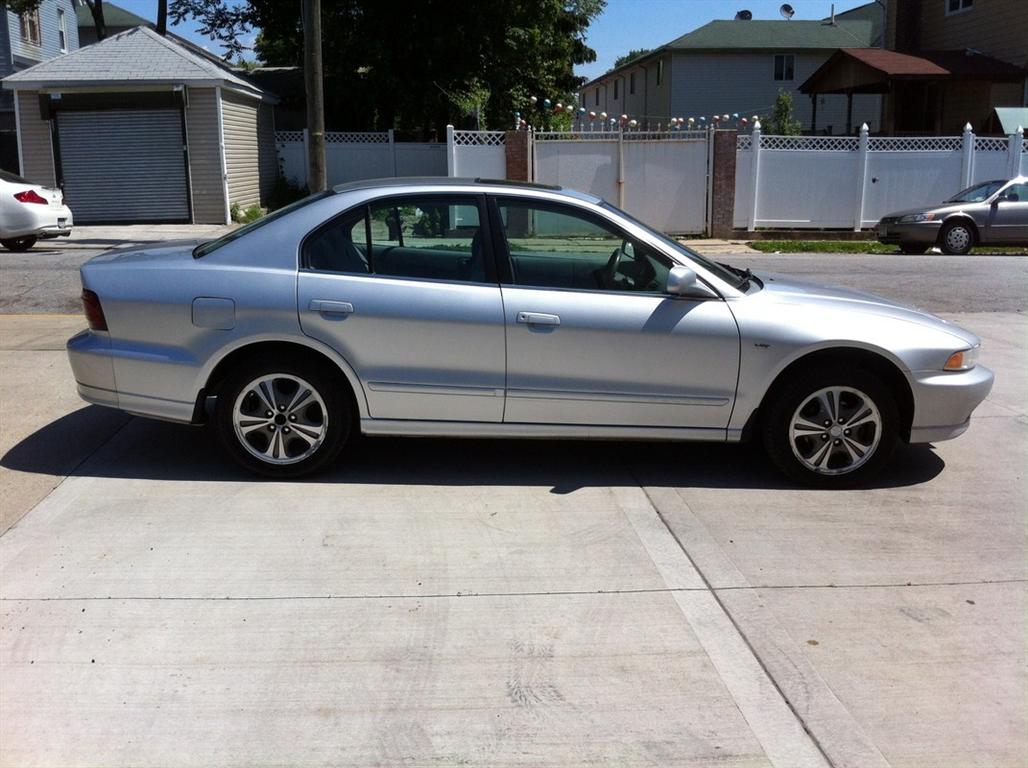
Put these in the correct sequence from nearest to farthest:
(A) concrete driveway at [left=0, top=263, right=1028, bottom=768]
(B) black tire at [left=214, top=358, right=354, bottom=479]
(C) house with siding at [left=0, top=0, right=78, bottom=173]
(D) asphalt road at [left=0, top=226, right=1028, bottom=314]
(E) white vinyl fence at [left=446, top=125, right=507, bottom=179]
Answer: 1. (A) concrete driveway at [left=0, top=263, right=1028, bottom=768]
2. (B) black tire at [left=214, top=358, right=354, bottom=479]
3. (D) asphalt road at [left=0, top=226, right=1028, bottom=314]
4. (E) white vinyl fence at [left=446, top=125, right=507, bottom=179]
5. (C) house with siding at [left=0, top=0, right=78, bottom=173]

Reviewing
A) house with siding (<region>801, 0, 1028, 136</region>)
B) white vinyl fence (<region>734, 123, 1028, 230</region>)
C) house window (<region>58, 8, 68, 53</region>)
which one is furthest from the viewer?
house window (<region>58, 8, 68, 53</region>)

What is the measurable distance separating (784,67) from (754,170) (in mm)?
22369

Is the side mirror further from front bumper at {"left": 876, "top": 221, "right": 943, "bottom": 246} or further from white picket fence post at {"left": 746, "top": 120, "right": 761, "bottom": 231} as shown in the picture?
white picket fence post at {"left": 746, "top": 120, "right": 761, "bottom": 231}

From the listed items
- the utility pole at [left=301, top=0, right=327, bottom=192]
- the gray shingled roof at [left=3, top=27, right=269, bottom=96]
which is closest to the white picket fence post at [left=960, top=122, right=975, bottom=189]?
the utility pole at [left=301, top=0, right=327, bottom=192]

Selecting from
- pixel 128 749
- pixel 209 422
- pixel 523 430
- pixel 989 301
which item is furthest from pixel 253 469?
pixel 989 301

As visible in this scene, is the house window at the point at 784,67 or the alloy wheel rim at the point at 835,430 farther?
the house window at the point at 784,67

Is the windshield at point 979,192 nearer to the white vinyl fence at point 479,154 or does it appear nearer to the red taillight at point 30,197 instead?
the white vinyl fence at point 479,154

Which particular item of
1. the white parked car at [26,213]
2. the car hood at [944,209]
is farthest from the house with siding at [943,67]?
the white parked car at [26,213]

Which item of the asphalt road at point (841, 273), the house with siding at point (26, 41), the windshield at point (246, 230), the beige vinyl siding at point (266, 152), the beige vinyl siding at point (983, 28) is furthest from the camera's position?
the beige vinyl siding at point (983, 28)

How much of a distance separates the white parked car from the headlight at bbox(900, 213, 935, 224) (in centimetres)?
1530

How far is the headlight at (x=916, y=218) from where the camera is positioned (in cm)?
1933

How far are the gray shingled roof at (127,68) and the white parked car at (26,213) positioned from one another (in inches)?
180

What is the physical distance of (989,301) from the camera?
→ 1265 cm

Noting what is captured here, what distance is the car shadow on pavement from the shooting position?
5805 mm
